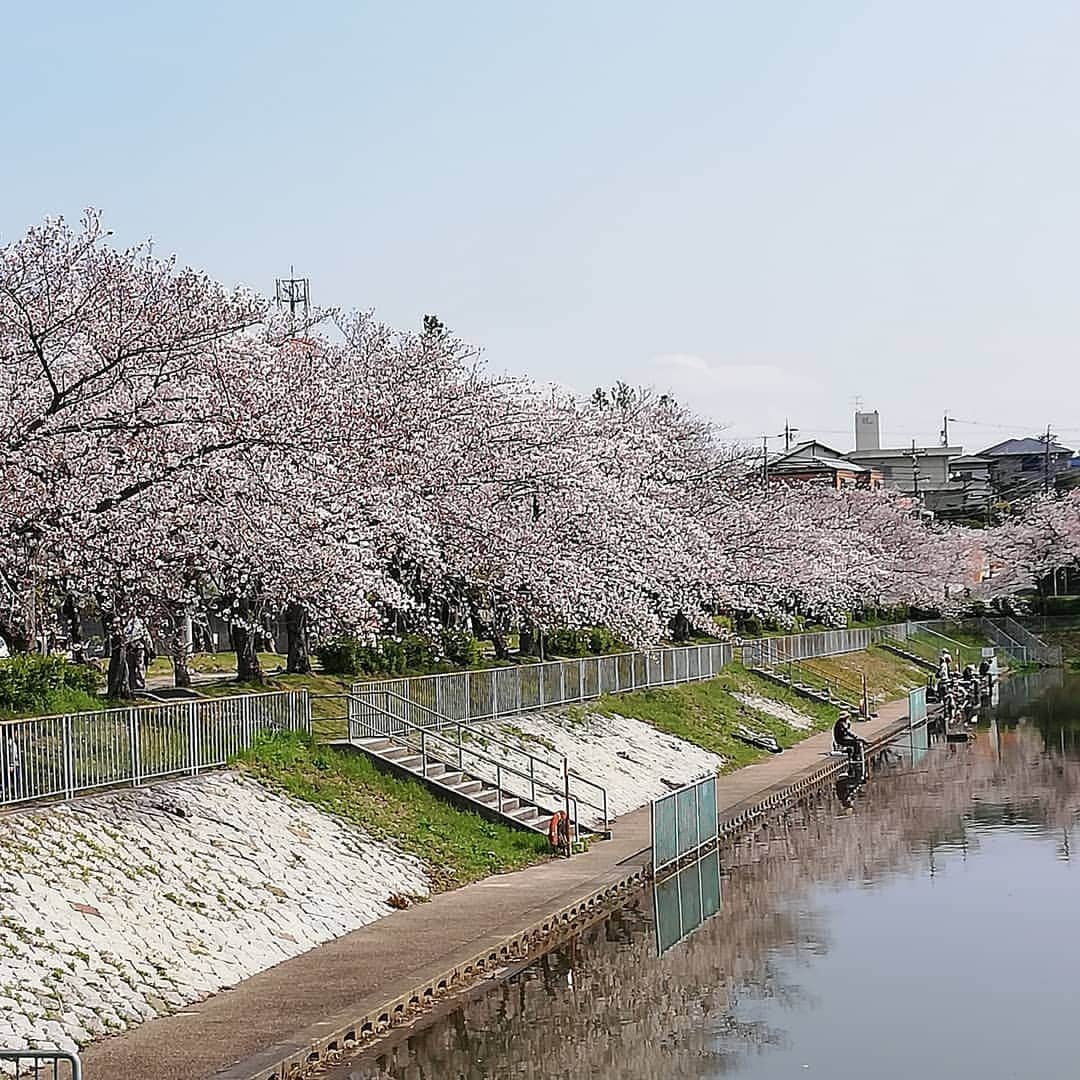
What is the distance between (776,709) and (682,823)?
2609cm

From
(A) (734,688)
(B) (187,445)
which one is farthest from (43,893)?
(A) (734,688)

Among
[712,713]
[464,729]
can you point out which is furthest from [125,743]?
[712,713]

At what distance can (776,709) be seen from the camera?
52.9 metres

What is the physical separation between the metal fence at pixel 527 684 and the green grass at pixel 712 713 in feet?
1.49

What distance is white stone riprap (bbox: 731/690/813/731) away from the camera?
51.1m

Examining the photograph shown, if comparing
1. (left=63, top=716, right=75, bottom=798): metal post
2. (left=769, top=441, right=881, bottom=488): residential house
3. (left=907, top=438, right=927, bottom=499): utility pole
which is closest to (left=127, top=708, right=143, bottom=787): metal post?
(left=63, top=716, right=75, bottom=798): metal post

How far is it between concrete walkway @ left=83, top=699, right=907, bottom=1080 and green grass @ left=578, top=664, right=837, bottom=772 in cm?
1397

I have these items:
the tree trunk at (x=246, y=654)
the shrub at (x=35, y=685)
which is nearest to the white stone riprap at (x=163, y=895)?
the shrub at (x=35, y=685)

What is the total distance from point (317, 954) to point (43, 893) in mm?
3412

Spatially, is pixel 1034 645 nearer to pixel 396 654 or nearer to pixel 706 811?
pixel 396 654

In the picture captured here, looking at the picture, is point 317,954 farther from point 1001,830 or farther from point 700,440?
point 700,440

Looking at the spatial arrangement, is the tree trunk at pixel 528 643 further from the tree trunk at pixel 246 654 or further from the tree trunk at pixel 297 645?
the tree trunk at pixel 246 654

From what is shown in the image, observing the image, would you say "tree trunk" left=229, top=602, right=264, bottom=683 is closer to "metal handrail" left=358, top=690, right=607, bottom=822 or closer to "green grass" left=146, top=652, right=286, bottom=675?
"metal handrail" left=358, top=690, right=607, bottom=822

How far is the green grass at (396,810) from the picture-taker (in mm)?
24281
